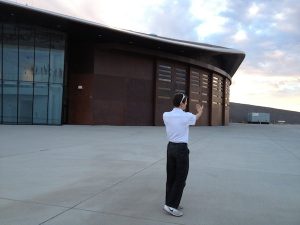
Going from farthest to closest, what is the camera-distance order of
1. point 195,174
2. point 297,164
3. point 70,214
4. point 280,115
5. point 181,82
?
point 280,115, point 181,82, point 297,164, point 195,174, point 70,214

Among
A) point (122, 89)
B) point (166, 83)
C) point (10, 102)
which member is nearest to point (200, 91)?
point (166, 83)

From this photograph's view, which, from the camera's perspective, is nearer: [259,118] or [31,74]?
[31,74]

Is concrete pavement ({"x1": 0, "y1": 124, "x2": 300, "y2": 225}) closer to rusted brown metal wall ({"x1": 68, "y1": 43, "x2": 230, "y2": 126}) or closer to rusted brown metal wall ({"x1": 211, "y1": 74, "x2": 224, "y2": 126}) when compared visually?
rusted brown metal wall ({"x1": 68, "y1": 43, "x2": 230, "y2": 126})

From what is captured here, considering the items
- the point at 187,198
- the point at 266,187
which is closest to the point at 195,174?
the point at 266,187

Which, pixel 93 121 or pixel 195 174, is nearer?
pixel 195 174

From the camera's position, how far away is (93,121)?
31438 mm

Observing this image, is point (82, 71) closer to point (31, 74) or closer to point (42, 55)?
point (42, 55)

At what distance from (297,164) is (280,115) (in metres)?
91.3

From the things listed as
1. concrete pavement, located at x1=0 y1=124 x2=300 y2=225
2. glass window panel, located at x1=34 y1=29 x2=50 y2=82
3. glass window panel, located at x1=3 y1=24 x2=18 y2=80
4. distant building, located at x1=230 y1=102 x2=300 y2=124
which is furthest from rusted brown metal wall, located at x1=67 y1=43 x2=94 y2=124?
distant building, located at x1=230 y1=102 x2=300 y2=124

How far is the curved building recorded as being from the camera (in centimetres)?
2877

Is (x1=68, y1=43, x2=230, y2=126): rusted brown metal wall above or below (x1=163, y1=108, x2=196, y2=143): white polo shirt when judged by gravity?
above

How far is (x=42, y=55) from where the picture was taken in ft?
96.7

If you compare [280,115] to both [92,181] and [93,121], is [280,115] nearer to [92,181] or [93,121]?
[93,121]

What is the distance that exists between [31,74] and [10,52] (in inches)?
81.9
